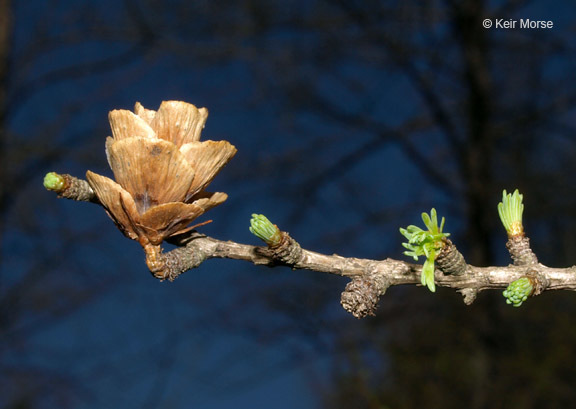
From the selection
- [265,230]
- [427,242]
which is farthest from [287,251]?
[427,242]

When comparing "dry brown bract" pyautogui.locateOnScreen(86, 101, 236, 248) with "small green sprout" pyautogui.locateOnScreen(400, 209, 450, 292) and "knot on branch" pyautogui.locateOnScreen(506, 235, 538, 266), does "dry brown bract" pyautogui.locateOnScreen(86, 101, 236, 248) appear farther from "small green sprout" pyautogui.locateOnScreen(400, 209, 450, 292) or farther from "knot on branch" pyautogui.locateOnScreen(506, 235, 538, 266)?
"knot on branch" pyautogui.locateOnScreen(506, 235, 538, 266)

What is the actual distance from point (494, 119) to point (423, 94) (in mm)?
1251

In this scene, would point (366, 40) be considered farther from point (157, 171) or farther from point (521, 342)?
point (157, 171)

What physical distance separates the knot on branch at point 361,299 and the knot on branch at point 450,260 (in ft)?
0.33

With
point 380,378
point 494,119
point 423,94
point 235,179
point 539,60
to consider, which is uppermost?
point 539,60

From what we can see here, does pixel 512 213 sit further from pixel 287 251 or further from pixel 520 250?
pixel 287 251

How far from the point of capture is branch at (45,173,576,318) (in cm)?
74

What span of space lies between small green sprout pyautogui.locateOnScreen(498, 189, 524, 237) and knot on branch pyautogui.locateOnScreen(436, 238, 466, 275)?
0.51 ft

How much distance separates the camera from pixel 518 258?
2.78 ft

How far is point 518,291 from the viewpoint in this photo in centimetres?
74

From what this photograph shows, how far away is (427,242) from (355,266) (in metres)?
0.12

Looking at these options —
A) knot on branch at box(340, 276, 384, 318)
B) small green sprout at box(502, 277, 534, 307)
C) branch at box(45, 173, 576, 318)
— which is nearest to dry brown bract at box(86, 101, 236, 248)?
branch at box(45, 173, 576, 318)

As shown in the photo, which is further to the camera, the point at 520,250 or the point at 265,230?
the point at 520,250

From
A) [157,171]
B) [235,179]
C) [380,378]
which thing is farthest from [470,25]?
[157,171]
